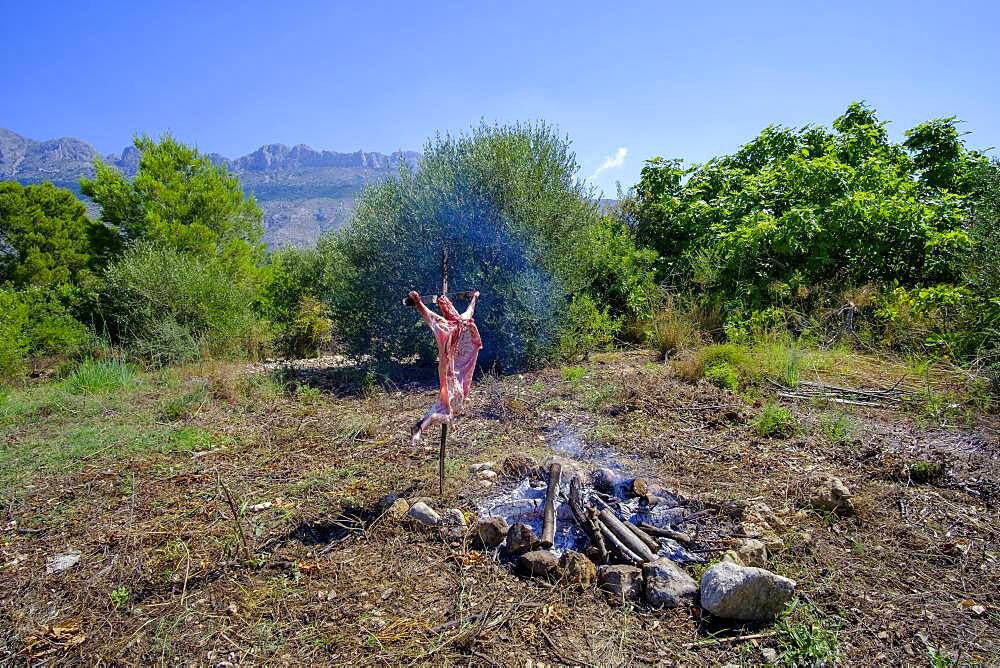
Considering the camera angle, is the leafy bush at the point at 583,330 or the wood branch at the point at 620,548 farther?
the leafy bush at the point at 583,330

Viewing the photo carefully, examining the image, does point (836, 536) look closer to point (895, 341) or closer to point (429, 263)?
point (895, 341)

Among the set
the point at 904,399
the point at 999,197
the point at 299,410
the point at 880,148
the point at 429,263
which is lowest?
the point at 299,410

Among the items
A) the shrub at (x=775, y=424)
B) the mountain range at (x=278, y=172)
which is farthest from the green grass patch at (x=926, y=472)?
the mountain range at (x=278, y=172)

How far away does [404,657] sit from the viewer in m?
1.97

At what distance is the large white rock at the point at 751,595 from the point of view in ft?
6.88

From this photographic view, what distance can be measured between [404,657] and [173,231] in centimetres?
1591

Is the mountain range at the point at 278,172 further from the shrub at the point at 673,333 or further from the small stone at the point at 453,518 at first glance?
the small stone at the point at 453,518

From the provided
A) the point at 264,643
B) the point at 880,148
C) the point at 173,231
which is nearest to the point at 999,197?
the point at 880,148

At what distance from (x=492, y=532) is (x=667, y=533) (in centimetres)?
97

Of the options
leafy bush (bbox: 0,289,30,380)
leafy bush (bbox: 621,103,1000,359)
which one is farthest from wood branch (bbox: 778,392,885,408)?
leafy bush (bbox: 0,289,30,380)

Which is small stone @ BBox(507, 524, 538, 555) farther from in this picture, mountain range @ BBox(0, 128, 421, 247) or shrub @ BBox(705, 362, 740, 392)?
mountain range @ BBox(0, 128, 421, 247)

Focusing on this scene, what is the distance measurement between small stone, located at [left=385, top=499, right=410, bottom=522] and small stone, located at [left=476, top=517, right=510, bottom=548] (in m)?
0.52

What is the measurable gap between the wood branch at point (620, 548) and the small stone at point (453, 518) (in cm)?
77

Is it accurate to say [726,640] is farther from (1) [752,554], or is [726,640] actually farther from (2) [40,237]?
(2) [40,237]
